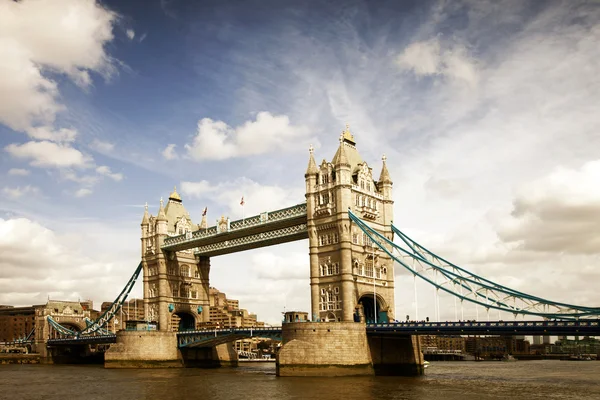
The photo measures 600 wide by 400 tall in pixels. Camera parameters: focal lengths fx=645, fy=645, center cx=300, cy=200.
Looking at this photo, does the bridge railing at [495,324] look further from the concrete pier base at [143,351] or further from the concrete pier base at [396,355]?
the concrete pier base at [143,351]

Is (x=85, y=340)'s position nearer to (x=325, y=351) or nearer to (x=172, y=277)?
(x=172, y=277)

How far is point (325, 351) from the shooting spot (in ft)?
230

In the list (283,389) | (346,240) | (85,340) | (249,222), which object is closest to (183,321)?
(85,340)

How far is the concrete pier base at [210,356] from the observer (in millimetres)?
101938

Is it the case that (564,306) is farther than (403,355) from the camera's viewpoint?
No

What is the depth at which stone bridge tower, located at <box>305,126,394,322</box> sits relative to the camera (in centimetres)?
7931

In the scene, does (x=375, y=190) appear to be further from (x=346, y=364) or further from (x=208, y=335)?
(x=208, y=335)

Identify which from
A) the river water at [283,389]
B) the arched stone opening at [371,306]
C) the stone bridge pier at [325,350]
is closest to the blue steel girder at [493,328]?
the stone bridge pier at [325,350]

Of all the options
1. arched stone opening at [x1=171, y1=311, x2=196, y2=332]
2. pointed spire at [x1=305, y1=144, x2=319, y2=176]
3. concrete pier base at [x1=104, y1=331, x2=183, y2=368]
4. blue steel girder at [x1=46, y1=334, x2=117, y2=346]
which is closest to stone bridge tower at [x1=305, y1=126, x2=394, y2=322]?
pointed spire at [x1=305, y1=144, x2=319, y2=176]

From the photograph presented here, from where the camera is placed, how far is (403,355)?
79125 millimetres

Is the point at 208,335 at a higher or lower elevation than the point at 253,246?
lower

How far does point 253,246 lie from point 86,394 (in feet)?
141

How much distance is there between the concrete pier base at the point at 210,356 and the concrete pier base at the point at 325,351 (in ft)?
111

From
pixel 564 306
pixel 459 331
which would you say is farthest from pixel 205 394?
pixel 564 306
